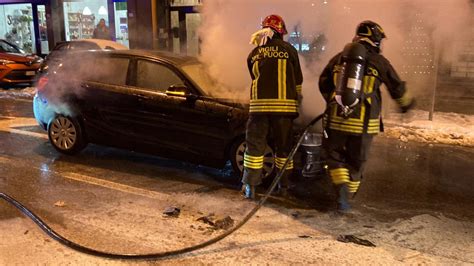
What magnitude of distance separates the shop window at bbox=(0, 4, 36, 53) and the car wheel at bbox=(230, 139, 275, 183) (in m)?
16.9

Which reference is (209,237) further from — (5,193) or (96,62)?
(96,62)

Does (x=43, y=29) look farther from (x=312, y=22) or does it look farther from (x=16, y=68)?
(x=312, y=22)

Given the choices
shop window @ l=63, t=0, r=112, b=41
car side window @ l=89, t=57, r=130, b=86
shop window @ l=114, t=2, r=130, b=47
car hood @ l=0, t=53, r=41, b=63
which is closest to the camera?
car side window @ l=89, t=57, r=130, b=86

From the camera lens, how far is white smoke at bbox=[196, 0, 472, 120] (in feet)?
19.1

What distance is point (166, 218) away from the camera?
14.1ft

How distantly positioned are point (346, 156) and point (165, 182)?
6.81 ft

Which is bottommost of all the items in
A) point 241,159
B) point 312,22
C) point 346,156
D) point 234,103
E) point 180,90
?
point 241,159

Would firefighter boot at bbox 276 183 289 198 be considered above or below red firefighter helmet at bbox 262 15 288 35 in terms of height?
below

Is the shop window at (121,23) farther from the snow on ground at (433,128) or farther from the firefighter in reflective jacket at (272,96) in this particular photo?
the firefighter in reflective jacket at (272,96)

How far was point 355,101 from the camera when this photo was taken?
406 centimetres

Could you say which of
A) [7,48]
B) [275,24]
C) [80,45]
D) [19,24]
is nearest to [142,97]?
[275,24]

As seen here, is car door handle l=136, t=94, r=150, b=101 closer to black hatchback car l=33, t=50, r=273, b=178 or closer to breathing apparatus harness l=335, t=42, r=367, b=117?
black hatchback car l=33, t=50, r=273, b=178

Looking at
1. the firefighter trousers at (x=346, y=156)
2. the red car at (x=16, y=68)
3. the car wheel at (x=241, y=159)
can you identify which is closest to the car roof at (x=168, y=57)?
the car wheel at (x=241, y=159)

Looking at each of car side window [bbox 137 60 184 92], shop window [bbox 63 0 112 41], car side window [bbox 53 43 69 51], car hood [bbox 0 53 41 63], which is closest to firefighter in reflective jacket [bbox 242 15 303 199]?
car side window [bbox 137 60 184 92]
